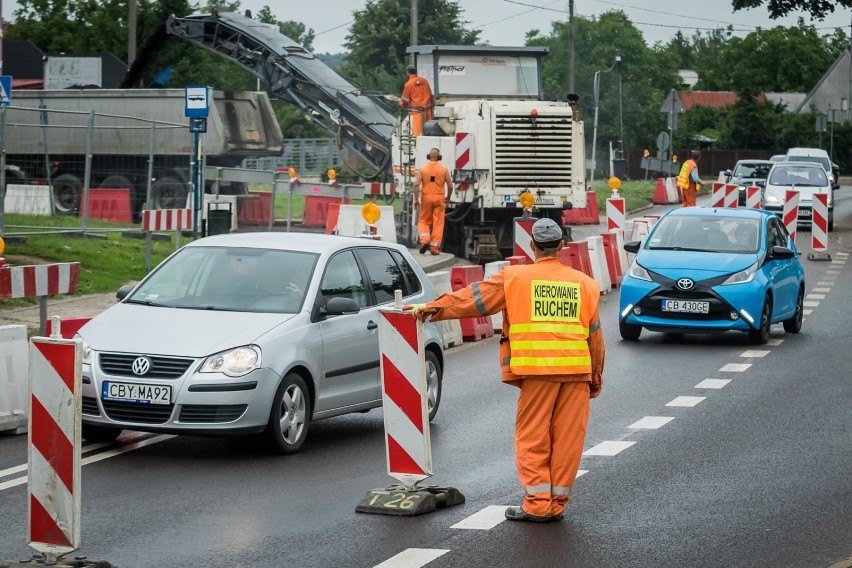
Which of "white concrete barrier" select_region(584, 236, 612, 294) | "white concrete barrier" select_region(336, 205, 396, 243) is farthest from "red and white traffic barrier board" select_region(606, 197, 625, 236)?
"white concrete barrier" select_region(584, 236, 612, 294)

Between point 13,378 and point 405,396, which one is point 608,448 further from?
point 13,378

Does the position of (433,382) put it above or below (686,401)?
above

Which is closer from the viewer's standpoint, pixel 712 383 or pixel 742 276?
pixel 712 383

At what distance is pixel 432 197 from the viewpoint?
27.9 m

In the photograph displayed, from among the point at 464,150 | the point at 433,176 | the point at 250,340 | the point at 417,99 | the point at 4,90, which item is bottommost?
the point at 250,340

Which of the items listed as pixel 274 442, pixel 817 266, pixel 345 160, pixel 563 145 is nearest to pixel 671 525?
pixel 274 442

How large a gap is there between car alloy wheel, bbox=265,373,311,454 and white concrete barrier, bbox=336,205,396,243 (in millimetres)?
17543

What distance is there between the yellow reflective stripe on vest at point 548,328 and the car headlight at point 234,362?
2439mm

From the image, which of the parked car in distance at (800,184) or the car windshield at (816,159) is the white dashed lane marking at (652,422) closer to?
the parked car in distance at (800,184)

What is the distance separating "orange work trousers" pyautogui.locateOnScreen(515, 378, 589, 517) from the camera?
349 inches

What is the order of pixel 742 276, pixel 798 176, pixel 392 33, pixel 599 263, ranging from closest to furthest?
1. pixel 742 276
2. pixel 599 263
3. pixel 798 176
4. pixel 392 33

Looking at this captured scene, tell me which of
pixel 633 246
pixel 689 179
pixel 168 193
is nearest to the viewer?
pixel 633 246

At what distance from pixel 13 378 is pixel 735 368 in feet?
25.5

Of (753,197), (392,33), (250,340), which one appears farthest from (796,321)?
(392,33)
